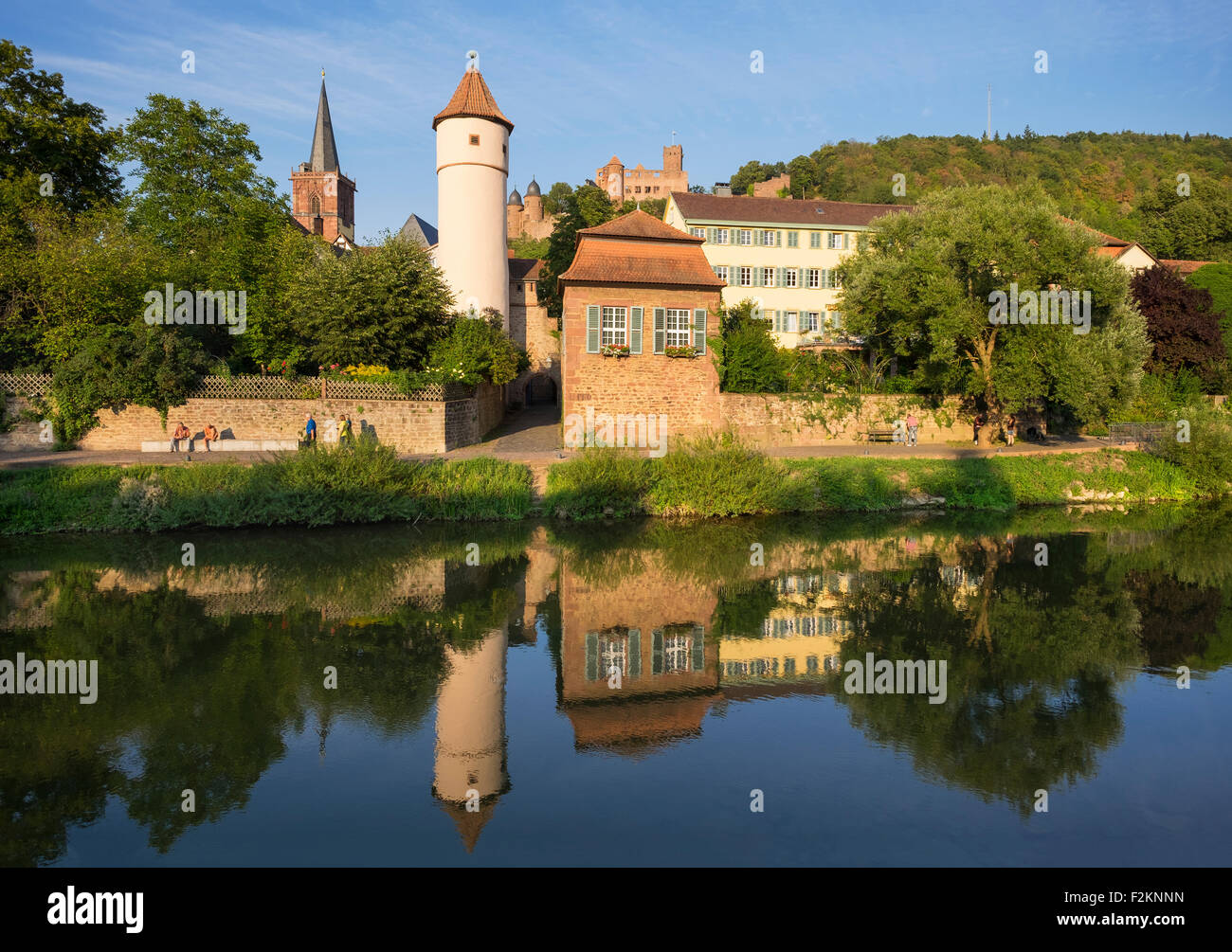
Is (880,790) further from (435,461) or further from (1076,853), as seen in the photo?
(435,461)

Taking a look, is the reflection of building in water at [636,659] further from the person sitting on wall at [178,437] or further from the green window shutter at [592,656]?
the person sitting on wall at [178,437]

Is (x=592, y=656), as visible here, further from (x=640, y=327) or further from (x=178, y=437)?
(x=178, y=437)

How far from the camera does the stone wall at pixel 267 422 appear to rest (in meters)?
21.8

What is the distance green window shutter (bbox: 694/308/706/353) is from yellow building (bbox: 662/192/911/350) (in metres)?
16.1

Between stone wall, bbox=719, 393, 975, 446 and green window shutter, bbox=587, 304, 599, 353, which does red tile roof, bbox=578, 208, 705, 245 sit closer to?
green window shutter, bbox=587, 304, 599, 353

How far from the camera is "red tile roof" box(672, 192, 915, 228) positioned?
39875 mm

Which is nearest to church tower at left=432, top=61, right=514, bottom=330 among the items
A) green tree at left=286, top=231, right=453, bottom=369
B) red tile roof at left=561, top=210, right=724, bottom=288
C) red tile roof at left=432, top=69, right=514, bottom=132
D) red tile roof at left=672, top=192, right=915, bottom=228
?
red tile roof at left=432, top=69, right=514, bottom=132

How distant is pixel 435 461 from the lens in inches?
755

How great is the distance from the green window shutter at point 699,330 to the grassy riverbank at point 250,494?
8757mm

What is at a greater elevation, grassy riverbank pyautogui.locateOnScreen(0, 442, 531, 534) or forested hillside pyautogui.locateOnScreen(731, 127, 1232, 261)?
forested hillside pyautogui.locateOnScreen(731, 127, 1232, 261)

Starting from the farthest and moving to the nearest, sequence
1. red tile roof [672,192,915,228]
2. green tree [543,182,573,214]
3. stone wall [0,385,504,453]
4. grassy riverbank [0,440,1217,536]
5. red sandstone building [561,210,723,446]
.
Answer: green tree [543,182,573,214]
red tile roof [672,192,915,228]
red sandstone building [561,210,723,446]
stone wall [0,385,504,453]
grassy riverbank [0,440,1217,536]

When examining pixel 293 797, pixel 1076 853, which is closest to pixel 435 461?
pixel 293 797

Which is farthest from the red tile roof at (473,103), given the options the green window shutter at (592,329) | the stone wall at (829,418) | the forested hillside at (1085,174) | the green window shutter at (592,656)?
the forested hillside at (1085,174)
